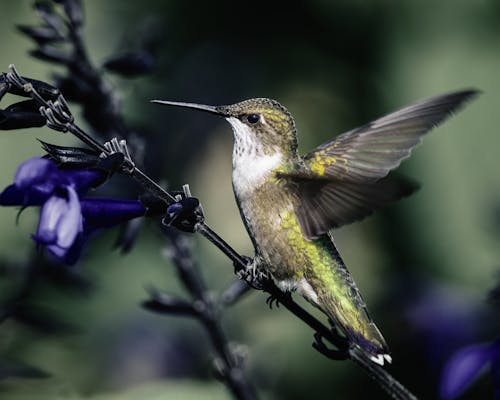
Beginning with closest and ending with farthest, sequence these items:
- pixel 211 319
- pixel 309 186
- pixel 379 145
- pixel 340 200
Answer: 1. pixel 340 200
2. pixel 309 186
3. pixel 379 145
4. pixel 211 319

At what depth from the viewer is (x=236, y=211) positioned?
3.78m

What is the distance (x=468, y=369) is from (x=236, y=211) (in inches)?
90.2

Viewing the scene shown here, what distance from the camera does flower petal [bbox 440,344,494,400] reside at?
155 cm

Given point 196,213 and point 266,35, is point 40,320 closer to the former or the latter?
point 196,213

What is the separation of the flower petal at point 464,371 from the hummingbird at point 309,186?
0.13 metres

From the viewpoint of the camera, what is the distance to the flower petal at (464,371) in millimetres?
1548

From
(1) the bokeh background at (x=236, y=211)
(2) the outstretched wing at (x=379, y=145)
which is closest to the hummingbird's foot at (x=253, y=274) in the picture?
(2) the outstretched wing at (x=379, y=145)

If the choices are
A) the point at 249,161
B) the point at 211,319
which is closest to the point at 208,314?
the point at 211,319

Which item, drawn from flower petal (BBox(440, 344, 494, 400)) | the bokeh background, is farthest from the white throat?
flower petal (BBox(440, 344, 494, 400))

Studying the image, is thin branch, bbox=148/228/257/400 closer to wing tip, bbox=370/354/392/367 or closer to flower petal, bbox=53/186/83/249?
wing tip, bbox=370/354/392/367

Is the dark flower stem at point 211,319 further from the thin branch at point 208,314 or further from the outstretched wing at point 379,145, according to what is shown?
the outstretched wing at point 379,145

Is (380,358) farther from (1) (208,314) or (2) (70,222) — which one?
(2) (70,222)

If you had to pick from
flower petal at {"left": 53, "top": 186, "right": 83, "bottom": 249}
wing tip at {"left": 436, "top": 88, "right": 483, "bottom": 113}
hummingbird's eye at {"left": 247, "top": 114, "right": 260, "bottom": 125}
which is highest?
hummingbird's eye at {"left": 247, "top": 114, "right": 260, "bottom": 125}

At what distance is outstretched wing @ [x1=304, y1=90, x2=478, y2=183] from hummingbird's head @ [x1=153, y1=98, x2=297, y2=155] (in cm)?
11
